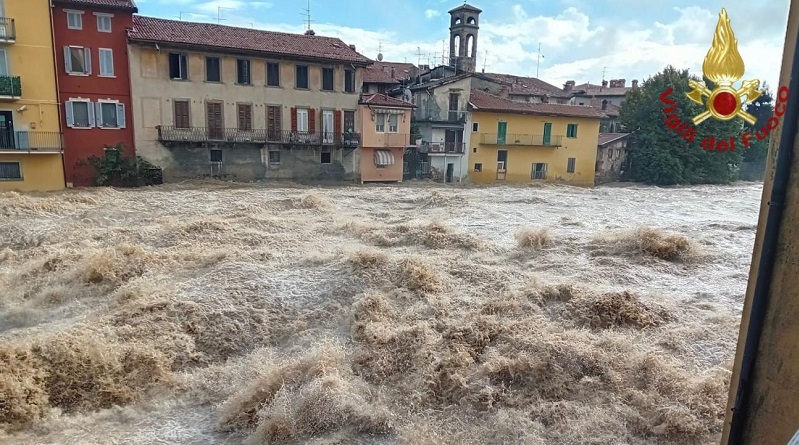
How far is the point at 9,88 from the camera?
76.1 feet

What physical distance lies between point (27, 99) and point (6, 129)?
63.8 inches

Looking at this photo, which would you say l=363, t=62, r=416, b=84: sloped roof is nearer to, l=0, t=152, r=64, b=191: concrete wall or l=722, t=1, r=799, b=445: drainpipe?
l=0, t=152, r=64, b=191: concrete wall

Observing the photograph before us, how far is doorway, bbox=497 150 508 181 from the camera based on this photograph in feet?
122

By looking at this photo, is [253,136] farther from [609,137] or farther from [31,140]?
[609,137]

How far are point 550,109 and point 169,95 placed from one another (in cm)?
2516

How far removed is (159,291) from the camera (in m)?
11.0

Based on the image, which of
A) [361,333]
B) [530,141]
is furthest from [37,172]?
[530,141]

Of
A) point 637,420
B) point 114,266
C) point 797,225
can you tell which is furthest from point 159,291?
point 797,225

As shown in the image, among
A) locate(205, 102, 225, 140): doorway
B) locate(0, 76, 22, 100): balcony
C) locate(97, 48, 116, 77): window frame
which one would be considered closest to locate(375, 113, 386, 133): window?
locate(205, 102, 225, 140): doorway

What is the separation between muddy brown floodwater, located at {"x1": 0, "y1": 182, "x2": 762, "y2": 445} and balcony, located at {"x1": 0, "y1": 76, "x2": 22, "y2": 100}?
8643mm

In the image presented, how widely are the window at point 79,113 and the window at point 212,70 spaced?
5.84 metres

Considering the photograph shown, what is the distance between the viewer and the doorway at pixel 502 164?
1468 inches

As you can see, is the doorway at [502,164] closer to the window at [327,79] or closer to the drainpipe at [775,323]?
the window at [327,79]

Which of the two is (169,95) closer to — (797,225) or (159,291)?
(159,291)
